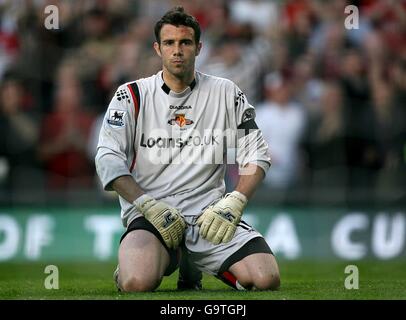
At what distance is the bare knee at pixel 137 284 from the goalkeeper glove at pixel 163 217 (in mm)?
270

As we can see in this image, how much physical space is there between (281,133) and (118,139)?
4.12 metres

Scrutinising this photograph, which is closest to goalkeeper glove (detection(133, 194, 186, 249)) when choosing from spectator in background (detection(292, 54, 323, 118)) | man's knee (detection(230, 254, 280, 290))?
man's knee (detection(230, 254, 280, 290))

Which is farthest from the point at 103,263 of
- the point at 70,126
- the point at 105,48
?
the point at 105,48

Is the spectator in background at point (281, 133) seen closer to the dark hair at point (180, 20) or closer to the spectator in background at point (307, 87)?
the spectator in background at point (307, 87)

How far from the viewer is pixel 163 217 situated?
23.1 ft

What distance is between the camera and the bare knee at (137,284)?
6965 mm

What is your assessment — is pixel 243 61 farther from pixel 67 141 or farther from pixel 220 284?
pixel 220 284

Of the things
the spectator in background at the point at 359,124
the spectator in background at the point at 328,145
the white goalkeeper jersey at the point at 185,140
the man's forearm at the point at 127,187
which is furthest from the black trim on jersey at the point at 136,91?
the spectator in background at the point at 359,124

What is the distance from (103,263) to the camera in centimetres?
1064

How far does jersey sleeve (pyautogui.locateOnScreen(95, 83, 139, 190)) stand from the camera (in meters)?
7.06

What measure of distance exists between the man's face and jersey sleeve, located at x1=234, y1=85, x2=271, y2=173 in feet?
1.38

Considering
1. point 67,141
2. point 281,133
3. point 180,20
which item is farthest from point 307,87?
point 180,20

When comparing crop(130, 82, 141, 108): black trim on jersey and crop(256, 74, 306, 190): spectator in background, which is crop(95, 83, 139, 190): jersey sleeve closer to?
crop(130, 82, 141, 108): black trim on jersey

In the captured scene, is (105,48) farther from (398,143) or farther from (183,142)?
(183,142)
